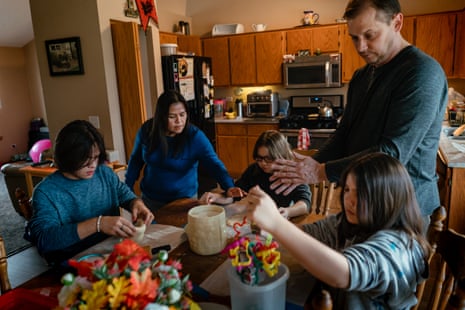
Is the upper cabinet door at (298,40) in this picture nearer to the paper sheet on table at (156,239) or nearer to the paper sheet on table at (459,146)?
the paper sheet on table at (459,146)

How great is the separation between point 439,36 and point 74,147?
418 cm

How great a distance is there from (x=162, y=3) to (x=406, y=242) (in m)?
4.89

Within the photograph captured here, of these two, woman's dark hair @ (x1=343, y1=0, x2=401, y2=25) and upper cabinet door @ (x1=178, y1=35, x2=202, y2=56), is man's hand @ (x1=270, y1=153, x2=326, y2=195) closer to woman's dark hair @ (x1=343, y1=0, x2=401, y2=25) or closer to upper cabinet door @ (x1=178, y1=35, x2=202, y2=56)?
woman's dark hair @ (x1=343, y1=0, x2=401, y2=25)

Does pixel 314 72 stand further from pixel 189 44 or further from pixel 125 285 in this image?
pixel 125 285

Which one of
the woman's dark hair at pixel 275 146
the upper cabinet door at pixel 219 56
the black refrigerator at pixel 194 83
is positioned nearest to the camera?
the woman's dark hair at pixel 275 146

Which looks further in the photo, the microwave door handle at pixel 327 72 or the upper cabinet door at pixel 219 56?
the upper cabinet door at pixel 219 56

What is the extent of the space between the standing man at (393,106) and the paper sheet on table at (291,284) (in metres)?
0.37

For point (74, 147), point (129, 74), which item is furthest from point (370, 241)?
point (129, 74)

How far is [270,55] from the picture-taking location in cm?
493

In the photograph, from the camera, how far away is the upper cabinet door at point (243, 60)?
502cm

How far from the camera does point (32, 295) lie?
1.02 m

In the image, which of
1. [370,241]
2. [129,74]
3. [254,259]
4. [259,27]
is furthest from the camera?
[259,27]

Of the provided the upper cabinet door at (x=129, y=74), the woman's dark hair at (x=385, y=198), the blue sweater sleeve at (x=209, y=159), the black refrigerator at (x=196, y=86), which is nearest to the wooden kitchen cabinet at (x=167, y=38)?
the black refrigerator at (x=196, y=86)

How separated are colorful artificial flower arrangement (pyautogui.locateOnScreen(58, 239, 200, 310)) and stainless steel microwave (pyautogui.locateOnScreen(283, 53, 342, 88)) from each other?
426cm
